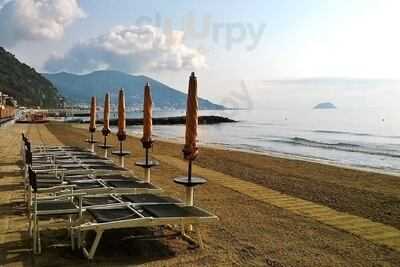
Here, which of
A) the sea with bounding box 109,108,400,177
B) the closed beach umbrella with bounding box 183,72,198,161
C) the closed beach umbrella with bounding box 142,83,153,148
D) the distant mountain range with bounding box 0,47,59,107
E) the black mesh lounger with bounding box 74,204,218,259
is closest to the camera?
the black mesh lounger with bounding box 74,204,218,259

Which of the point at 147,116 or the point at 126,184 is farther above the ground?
the point at 147,116

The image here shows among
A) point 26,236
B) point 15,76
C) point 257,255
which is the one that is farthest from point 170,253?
point 15,76

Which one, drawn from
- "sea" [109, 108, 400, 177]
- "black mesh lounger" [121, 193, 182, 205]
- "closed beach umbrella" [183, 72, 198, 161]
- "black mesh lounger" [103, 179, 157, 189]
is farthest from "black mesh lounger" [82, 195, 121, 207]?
"sea" [109, 108, 400, 177]

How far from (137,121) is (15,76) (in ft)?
238

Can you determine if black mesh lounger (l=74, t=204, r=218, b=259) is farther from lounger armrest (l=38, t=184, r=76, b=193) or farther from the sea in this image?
the sea

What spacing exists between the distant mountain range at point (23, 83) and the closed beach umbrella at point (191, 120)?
118567 millimetres

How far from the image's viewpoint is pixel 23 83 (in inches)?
5408

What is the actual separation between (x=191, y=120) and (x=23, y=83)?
14274 cm

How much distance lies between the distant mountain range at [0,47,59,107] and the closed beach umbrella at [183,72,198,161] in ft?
389

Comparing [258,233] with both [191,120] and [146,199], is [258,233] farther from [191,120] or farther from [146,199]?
[191,120]

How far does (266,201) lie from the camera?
854cm

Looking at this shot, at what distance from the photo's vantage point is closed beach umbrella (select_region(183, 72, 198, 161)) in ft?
20.1

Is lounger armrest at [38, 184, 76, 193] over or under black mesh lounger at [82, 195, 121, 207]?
over

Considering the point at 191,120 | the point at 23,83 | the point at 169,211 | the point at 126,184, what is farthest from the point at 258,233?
the point at 23,83
